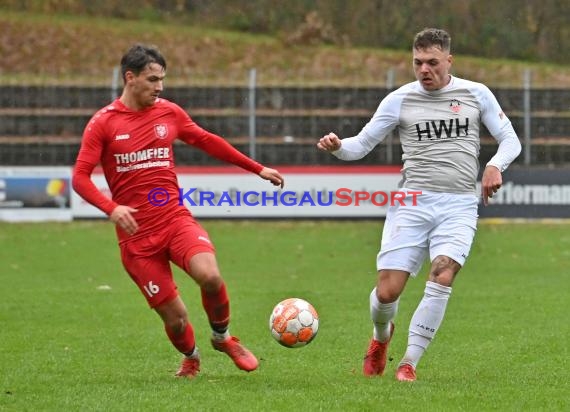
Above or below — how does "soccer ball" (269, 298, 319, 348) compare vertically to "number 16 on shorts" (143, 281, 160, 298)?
below

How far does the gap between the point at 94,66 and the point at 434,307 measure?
Answer: 83.4ft

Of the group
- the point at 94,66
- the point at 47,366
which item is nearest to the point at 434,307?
the point at 47,366

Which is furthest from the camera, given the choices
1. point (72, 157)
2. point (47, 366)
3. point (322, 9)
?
point (322, 9)

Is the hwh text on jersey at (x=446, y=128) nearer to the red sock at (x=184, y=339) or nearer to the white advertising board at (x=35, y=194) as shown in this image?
the red sock at (x=184, y=339)

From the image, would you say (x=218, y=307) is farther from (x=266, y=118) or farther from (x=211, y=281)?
(x=266, y=118)

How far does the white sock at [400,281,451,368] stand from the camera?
801 cm

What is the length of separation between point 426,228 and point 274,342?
8.71ft

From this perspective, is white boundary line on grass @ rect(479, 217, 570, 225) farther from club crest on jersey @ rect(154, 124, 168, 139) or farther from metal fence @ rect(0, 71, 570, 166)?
club crest on jersey @ rect(154, 124, 168, 139)

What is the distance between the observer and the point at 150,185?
8.06m

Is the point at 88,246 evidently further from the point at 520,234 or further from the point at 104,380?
the point at 104,380

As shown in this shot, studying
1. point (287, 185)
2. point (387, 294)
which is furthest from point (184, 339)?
point (287, 185)

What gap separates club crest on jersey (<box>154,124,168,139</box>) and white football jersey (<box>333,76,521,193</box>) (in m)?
1.15

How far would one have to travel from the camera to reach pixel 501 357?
934 centimetres

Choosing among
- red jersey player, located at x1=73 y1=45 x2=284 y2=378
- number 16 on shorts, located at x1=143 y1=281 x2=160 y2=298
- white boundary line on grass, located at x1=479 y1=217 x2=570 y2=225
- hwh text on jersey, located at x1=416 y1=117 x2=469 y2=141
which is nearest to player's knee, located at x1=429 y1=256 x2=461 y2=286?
hwh text on jersey, located at x1=416 y1=117 x2=469 y2=141
